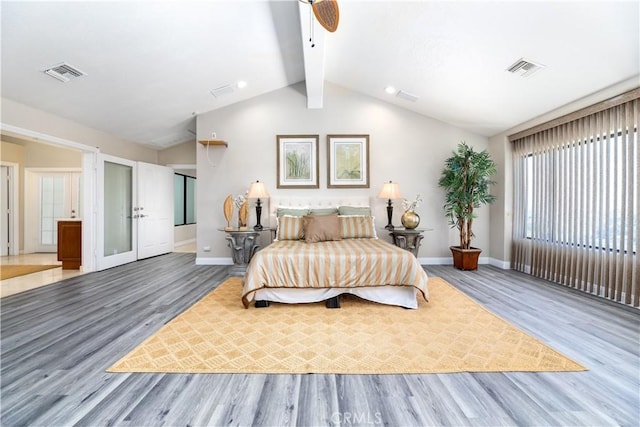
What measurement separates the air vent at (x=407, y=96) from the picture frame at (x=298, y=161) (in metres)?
1.63

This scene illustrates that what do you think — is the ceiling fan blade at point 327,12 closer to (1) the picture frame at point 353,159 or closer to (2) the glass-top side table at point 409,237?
(1) the picture frame at point 353,159

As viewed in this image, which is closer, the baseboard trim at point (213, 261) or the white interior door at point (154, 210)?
the baseboard trim at point (213, 261)

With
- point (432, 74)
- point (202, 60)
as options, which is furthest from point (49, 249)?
point (432, 74)

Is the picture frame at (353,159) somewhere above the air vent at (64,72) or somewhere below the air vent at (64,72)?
below

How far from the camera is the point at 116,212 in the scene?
5.27 metres

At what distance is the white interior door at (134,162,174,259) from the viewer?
576 cm

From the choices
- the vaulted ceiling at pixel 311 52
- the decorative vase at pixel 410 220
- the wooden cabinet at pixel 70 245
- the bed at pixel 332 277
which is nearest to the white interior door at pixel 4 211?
the wooden cabinet at pixel 70 245

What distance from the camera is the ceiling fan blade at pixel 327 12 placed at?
212 cm

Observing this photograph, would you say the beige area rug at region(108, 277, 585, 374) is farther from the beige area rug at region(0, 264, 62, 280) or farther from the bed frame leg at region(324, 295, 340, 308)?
the beige area rug at region(0, 264, 62, 280)

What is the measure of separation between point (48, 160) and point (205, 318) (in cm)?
683

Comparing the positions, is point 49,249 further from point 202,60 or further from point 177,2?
point 177,2

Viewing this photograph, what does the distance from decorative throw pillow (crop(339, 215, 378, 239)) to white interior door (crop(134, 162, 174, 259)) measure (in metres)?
4.31

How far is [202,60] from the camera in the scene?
3771 millimetres

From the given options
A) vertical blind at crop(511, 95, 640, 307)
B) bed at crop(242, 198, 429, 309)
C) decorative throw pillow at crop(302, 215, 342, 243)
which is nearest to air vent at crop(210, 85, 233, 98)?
decorative throw pillow at crop(302, 215, 342, 243)
